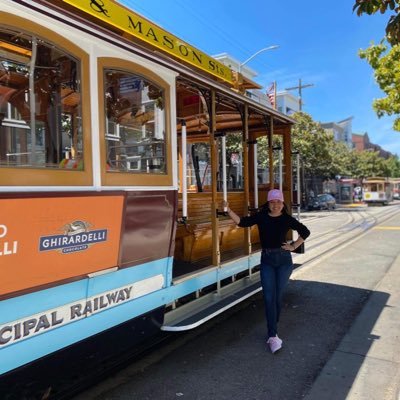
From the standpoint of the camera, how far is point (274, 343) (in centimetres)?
465

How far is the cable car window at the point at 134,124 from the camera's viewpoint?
3.30 meters

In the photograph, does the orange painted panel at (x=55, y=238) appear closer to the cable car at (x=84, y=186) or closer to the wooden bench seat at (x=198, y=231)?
the cable car at (x=84, y=186)

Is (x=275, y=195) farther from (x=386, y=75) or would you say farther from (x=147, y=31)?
(x=386, y=75)

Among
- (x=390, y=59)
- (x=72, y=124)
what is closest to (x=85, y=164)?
(x=72, y=124)

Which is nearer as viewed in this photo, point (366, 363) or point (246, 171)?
point (366, 363)

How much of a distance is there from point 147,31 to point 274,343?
330 cm

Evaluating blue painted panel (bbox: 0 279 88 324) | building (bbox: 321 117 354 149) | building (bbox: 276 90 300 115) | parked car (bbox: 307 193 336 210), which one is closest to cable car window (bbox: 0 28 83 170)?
blue painted panel (bbox: 0 279 88 324)

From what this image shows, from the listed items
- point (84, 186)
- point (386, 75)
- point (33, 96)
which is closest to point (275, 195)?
point (84, 186)

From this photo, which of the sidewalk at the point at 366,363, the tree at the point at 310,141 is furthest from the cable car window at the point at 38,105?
the tree at the point at 310,141

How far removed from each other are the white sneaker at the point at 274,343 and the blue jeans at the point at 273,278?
0.20 ft

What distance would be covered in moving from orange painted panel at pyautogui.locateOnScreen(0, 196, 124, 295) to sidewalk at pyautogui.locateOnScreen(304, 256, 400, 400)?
217 centimetres

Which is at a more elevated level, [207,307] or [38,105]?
[38,105]

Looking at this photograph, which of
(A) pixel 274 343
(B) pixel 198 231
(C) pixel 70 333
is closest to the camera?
(C) pixel 70 333

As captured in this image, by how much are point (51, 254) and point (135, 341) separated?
1311 mm
